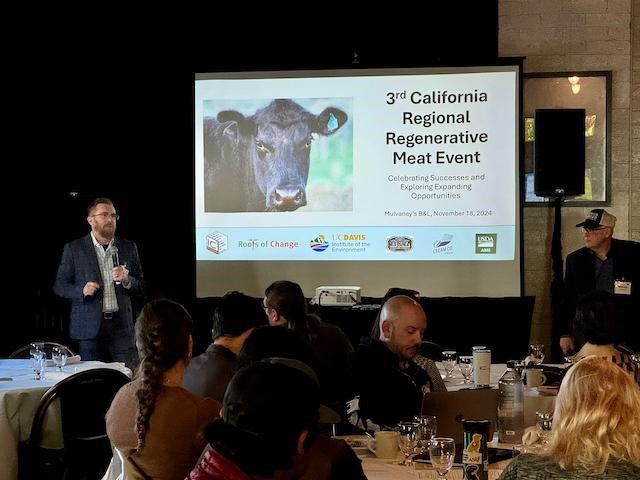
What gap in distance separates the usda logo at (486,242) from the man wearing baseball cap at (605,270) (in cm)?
86

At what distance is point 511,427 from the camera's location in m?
3.32

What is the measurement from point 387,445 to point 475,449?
1.71 feet

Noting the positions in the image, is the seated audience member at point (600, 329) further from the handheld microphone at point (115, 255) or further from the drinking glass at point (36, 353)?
the handheld microphone at point (115, 255)

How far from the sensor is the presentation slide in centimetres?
785

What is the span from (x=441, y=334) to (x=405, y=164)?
1365mm

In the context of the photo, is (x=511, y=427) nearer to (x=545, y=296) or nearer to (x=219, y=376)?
(x=219, y=376)

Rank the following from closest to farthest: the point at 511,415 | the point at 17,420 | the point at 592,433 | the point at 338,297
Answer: the point at 592,433
the point at 511,415
the point at 17,420
the point at 338,297

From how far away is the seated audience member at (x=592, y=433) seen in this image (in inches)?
84.0

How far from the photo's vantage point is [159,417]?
9.55 ft

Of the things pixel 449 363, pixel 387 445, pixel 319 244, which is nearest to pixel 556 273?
pixel 319 244

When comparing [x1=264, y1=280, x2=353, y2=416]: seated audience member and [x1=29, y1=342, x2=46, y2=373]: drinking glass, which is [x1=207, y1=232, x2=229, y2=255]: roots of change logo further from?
[x1=264, y1=280, x2=353, y2=416]: seated audience member

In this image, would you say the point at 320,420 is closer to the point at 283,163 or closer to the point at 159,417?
the point at 159,417

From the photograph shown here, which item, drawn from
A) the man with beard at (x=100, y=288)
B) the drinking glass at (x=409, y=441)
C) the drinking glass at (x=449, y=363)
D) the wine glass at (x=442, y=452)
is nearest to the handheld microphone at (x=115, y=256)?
the man with beard at (x=100, y=288)

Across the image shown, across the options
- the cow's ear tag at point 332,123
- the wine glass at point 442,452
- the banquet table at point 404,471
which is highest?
the cow's ear tag at point 332,123
